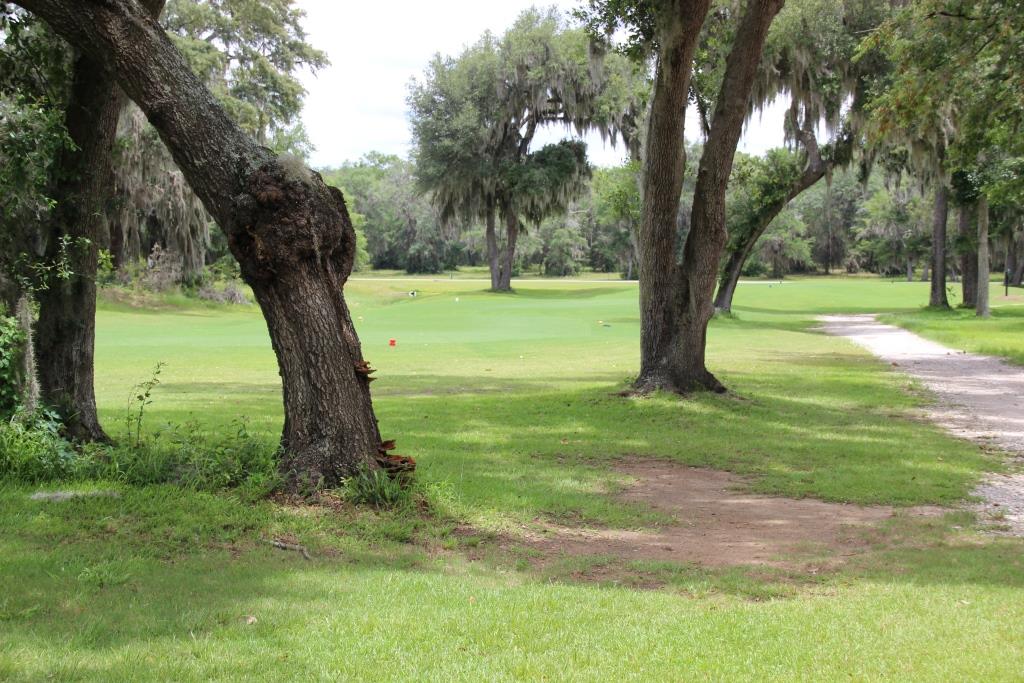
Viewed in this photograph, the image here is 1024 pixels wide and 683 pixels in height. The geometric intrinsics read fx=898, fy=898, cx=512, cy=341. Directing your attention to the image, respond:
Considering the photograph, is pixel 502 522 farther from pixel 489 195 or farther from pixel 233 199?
pixel 489 195

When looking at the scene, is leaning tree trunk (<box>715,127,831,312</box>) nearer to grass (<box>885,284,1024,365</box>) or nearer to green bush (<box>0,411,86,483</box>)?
grass (<box>885,284,1024,365</box>)

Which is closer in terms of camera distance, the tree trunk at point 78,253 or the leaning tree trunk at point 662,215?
the tree trunk at point 78,253

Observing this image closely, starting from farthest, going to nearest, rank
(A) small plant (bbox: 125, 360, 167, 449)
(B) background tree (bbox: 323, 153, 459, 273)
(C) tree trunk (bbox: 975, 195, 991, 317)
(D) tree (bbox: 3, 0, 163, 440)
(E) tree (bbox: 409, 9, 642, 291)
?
(B) background tree (bbox: 323, 153, 459, 273), (E) tree (bbox: 409, 9, 642, 291), (C) tree trunk (bbox: 975, 195, 991, 317), (A) small plant (bbox: 125, 360, 167, 449), (D) tree (bbox: 3, 0, 163, 440)

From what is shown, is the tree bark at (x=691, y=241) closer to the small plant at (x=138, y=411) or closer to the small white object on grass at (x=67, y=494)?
the small plant at (x=138, y=411)

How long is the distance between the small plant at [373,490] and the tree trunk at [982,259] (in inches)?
1139

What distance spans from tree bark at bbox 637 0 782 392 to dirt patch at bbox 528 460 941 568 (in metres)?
4.63

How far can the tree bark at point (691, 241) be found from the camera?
43.1 feet

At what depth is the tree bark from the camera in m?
13.1

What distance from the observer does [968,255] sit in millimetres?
36250

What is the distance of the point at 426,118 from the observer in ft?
154

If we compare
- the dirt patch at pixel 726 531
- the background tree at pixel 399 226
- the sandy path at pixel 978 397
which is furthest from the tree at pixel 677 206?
the background tree at pixel 399 226

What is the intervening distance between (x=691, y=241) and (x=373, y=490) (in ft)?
26.7

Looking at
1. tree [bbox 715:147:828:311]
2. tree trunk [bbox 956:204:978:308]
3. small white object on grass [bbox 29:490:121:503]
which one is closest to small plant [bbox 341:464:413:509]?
small white object on grass [bbox 29:490:121:503]

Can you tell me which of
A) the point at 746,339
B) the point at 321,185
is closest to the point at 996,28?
the point at 321,185
